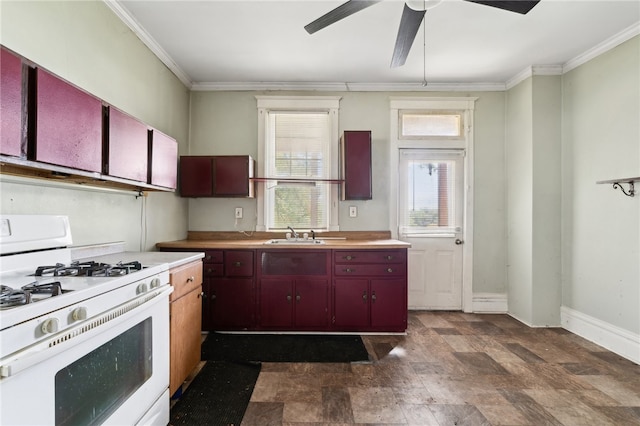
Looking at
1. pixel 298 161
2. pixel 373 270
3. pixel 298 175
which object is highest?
pixel 298 161

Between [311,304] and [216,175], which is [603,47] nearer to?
[311,304]

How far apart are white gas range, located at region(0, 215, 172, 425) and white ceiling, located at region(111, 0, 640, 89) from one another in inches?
73.4

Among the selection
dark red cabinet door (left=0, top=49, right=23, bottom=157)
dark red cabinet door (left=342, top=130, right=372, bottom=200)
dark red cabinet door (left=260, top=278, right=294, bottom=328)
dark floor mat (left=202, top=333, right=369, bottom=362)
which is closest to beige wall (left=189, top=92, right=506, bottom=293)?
dark red cabinet door (left=342, top=130, right=372, bottom=200)

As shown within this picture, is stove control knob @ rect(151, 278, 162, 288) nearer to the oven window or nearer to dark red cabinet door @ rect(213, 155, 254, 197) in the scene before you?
the oven window

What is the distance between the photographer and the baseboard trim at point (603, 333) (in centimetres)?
250

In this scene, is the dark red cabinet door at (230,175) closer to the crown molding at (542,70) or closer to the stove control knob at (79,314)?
the stove control knob at (79,314)

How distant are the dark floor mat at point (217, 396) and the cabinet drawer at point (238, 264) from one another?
0.81 m

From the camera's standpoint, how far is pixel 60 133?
4.40ft

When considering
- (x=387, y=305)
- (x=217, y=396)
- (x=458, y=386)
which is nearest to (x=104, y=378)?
(x=217, y=396)

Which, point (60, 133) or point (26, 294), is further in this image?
point (60, 133)

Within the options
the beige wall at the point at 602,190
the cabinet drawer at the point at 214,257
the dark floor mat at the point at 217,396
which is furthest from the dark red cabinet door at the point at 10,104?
the beige wall at the point at 602,190

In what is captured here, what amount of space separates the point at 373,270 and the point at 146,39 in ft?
9.69

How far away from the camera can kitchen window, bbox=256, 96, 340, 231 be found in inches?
142

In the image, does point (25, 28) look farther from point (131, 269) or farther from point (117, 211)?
point (131, 269)
